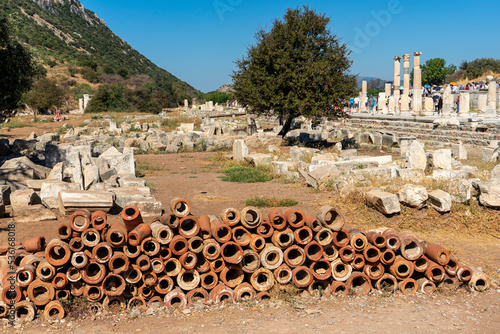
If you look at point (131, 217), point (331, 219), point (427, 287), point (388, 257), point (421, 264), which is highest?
point (131, 217)

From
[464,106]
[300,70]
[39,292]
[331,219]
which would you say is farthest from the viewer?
[464,106]

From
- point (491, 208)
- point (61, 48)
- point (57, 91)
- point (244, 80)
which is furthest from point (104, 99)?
point (491, 208)

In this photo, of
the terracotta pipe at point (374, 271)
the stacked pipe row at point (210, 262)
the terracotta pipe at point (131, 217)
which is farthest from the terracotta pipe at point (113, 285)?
the terracotta pipe at point (374, 271)

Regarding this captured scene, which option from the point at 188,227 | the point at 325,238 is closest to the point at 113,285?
the point at 188,227

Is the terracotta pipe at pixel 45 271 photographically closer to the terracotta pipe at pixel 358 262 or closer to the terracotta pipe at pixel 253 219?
→ the terracotta pipe at pixel 253 219

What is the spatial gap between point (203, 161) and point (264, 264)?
458 inches

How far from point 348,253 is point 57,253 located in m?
3.55

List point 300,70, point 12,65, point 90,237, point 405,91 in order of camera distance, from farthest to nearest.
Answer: point 405,91 → point 300,70 → point 12,65 → point 90,237

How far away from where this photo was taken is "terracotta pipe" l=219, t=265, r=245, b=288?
17.1 feet

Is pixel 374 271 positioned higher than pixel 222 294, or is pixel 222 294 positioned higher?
pixel 374 271

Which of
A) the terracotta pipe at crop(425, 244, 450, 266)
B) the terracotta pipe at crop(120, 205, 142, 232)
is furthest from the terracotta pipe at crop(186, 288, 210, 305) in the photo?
the terracotta pipe at crop(425, 244, 450, 266)

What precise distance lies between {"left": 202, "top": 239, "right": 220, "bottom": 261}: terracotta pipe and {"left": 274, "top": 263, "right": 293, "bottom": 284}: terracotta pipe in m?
0.76

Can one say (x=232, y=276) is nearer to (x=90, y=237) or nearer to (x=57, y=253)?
(x=90, y=237)

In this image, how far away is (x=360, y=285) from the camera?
5484mm
